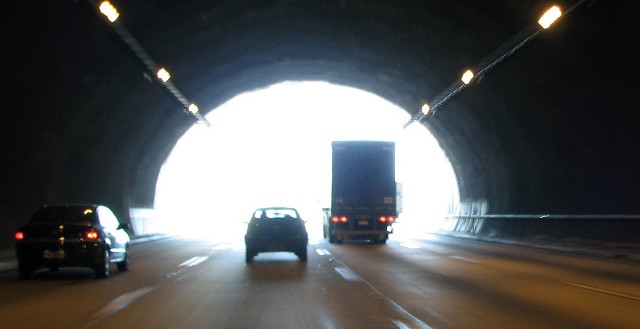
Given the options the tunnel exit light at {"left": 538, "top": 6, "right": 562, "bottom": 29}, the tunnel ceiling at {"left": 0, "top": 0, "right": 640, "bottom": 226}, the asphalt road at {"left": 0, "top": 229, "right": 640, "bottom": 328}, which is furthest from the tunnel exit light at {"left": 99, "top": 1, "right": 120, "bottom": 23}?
the tunnel exit light at {"left": 538, "top": 6, "right": 562, "bottom": 29}

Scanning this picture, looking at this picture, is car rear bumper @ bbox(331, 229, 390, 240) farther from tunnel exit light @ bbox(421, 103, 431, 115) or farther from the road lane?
the road lane

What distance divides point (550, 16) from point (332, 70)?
18.3m

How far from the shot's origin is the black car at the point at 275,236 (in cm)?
2447

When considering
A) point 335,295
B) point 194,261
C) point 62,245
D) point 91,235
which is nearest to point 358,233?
point 194,261

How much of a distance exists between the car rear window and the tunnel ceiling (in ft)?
11.1

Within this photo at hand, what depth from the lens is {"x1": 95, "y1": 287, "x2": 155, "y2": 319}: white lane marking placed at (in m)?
12.1

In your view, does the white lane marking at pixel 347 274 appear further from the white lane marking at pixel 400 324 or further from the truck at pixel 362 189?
the truck at pixel 362 189

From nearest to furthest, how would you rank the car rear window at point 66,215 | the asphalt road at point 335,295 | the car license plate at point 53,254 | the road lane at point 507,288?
the asphalt road at point 335,295 < the road lane at point 507,288 < the car license plate at point 53,254 < the car rear window at point 66,215

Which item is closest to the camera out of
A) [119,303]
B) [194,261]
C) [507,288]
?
[119,303]

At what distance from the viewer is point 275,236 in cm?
2462

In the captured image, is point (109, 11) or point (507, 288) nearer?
point (507, 288)

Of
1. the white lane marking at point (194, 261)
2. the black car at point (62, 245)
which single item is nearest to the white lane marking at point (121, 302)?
the black car at point (62, 245)

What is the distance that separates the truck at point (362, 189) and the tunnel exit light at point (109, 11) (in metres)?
17.0

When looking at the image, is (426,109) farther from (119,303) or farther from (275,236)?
(119,303)
